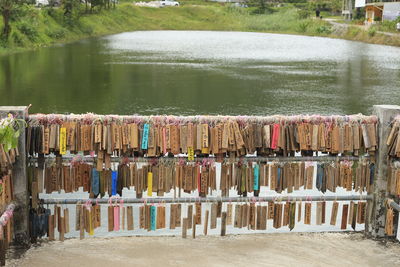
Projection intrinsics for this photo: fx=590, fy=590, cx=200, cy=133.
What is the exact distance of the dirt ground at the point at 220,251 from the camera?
6.38 metres

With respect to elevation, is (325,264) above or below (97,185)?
below

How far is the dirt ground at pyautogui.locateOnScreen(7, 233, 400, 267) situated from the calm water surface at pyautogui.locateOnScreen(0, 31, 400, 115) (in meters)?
14.1

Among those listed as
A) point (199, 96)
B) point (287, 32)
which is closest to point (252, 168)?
point (199, 96)

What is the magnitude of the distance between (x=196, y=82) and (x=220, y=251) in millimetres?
22789

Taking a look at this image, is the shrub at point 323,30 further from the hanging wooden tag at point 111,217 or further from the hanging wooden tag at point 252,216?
the hanging wooden tag at point 111,217

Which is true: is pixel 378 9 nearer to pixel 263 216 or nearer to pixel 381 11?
pixel 381 11

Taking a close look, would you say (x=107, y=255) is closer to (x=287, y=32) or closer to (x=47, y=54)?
(x=47, y=54)

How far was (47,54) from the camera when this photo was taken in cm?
4447

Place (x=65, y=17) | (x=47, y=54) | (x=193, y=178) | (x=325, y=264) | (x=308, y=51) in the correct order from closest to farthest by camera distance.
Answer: (x=325, y=264), (x=193, y=178), (x=47, y=54), (x=308, y=51), (x=65, y=17)

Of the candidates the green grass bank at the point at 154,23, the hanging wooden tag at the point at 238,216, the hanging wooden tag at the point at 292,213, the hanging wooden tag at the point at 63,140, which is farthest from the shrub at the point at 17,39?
the hanging wooden tag at the point at 292,213

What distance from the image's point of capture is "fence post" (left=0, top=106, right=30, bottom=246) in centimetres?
643

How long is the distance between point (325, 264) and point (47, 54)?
4083cm

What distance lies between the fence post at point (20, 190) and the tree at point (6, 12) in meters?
41.9

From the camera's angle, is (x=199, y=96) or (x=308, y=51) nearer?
(x=199, y=96)
